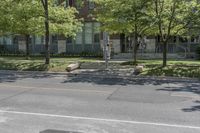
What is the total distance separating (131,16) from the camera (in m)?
21.3

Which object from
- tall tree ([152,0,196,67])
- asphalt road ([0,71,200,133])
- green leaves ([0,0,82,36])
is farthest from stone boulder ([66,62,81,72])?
tall tree ([152,0,196,67])

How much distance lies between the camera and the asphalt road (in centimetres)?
880

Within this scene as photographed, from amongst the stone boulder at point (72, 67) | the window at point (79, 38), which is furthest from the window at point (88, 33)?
the stone boulder at point (72, 67)

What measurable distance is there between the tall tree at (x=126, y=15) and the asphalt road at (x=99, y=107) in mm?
5221

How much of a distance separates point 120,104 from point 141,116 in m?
1.72

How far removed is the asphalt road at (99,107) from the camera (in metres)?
8.80

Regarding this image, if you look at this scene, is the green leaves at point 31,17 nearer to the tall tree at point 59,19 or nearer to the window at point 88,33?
the tall tree at point 59,19

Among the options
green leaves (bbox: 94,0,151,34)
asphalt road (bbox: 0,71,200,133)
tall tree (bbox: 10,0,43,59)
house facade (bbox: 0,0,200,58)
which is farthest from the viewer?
house facade (bbox: 0,0,200,58)

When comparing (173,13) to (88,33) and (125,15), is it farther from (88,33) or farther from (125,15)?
(88,33)

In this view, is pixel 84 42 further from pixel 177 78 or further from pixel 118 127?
pixel 118 127

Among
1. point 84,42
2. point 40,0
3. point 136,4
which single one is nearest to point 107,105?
point 136,4

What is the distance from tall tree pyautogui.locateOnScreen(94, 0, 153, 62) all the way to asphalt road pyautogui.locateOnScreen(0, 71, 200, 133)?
5.22m

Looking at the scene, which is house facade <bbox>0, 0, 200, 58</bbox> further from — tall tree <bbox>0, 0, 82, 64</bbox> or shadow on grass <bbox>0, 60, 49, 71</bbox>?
shadow on grass <bbox>0, 60, 49, 71</bbox>

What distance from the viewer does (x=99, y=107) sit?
1107 cm
